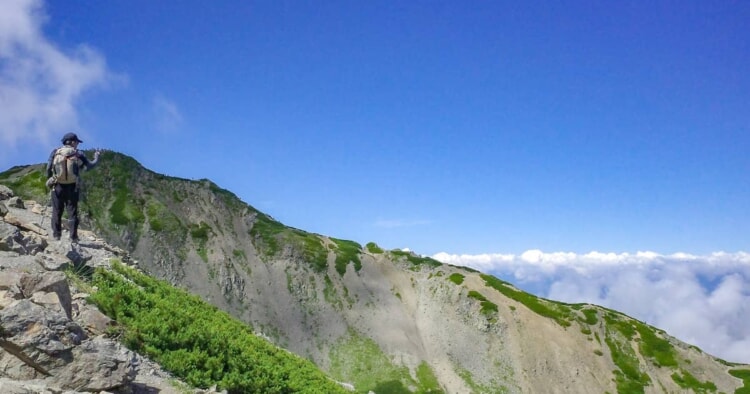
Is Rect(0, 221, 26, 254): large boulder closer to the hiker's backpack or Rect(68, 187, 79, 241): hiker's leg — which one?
the hiker's backpack

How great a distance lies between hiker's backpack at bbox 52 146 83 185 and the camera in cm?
2162

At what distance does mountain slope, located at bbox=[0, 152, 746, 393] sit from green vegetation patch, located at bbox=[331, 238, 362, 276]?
0.38 m

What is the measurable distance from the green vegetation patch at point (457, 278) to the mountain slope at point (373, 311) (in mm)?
291

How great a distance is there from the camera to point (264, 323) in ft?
342

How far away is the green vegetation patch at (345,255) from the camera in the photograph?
124 metres

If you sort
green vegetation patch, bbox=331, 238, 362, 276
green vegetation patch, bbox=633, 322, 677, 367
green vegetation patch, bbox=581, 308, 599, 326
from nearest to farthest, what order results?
green vegetation patch, bbox=633, 322, 677, 367
green vegetation patch, bbox=581, 308, 599, 326
green vegetation patch, bbox=331, 238, 362, 276

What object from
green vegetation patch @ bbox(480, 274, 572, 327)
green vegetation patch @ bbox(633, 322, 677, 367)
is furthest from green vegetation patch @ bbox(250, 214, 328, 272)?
green vegetation patch @ bbox(633, 322, 677, 367)

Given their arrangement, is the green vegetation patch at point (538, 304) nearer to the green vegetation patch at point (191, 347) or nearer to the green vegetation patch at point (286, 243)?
the green vegetation patch at point (286, 243)

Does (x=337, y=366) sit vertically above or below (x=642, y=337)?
below

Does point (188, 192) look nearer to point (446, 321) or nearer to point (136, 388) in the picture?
point (446, 321)

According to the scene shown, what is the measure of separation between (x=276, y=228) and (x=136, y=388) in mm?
119423

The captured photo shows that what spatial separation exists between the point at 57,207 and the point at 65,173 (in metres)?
1.93

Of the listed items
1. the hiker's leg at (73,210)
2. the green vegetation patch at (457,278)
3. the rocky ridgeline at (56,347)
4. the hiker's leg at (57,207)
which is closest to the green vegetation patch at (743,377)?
the green vegetation patch at (457,278)

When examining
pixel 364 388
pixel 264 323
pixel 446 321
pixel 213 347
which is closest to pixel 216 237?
pixel 264 323
